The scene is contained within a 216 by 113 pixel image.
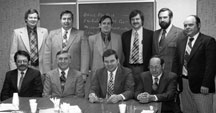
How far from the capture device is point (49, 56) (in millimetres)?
4930

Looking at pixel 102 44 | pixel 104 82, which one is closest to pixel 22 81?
pixel 104 82

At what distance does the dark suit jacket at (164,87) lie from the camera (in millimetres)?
3934

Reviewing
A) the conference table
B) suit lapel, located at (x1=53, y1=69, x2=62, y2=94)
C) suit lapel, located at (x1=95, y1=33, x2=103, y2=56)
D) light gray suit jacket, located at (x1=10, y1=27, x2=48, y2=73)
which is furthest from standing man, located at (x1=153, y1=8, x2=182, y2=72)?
light gray suit jacket, located at (x1=10, y1=27, x2=48, y2=73)

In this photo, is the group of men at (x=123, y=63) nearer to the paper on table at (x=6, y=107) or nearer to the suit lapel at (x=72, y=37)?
the suit lapel at (x=72, y=37)

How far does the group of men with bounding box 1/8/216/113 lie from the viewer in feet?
13.4

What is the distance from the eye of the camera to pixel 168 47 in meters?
4.65

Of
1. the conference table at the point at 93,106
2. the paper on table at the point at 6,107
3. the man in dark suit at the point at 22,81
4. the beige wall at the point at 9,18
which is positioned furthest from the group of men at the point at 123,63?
the beige wall at the point at 9,18

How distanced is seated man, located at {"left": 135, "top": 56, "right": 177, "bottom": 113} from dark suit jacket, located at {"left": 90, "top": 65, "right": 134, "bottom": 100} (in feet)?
0.46

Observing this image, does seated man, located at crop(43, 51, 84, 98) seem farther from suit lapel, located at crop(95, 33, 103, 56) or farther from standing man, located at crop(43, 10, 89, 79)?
suit lapel, located at crop(95, 33, 103, 56)

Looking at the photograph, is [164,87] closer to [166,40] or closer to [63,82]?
[166,40]

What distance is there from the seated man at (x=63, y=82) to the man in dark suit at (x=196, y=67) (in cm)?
144

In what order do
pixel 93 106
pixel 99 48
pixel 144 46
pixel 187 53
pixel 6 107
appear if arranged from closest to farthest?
pixel 6 107, pixel 93 106, pixel 187 53, pixel 144 46, pixel 99 48

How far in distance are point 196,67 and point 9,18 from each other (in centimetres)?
380

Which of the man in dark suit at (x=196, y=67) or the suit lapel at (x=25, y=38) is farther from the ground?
the suit lapel at (x=25, y=38)
